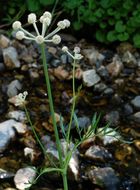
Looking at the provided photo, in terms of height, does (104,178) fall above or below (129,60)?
below

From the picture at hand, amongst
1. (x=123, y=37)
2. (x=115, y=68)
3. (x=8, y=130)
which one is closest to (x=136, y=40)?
(x=123, y=37)

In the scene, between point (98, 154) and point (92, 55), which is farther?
point (92, 55)

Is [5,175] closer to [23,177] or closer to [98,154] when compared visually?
[23,177]

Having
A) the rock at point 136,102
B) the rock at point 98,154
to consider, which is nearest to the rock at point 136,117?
the rock at point 136,102

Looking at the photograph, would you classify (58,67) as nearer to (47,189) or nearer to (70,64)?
(70,64)

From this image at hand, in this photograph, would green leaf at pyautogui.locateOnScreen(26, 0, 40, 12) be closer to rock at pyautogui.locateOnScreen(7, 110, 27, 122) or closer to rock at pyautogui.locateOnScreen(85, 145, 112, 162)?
rock at pyautogui.locateOnScreen(7, 110, 27, 122)

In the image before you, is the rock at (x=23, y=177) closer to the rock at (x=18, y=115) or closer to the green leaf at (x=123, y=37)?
the rock at (x=18, y=115)
